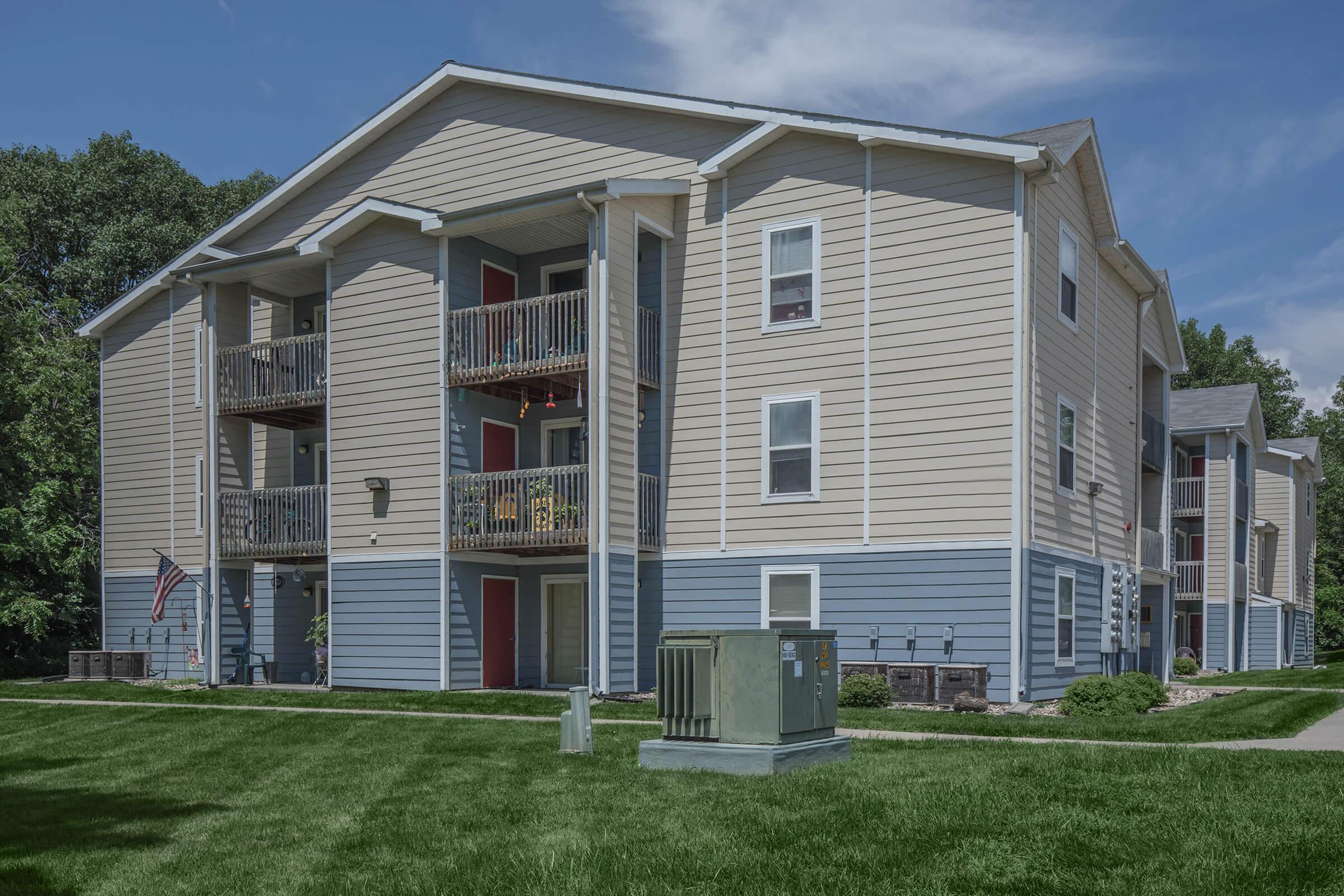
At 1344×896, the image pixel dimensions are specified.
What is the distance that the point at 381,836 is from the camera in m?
8.98

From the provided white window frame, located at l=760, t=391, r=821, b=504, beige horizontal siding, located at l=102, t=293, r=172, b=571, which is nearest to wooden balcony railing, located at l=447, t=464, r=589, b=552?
white window frame, located at l=760, t=391, r=821, b=504

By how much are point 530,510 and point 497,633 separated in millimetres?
3015

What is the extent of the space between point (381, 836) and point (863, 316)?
14.0 meters

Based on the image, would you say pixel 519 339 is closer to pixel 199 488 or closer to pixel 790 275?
pixel 790 275

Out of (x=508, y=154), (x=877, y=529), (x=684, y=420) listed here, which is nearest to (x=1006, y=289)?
(x=877, y=529)

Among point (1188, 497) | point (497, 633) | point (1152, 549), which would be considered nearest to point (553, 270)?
point (497, 633)

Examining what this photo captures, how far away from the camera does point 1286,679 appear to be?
30172mm

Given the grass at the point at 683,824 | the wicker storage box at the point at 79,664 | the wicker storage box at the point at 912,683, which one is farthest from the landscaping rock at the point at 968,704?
the wicker storage box at the point at 79,664

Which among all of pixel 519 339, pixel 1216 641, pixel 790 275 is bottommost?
pixel 1216 641

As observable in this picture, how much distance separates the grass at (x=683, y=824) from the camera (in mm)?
7488

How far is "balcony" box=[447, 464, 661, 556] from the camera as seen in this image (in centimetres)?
2166

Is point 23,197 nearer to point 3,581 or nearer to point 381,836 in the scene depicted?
point 3,581

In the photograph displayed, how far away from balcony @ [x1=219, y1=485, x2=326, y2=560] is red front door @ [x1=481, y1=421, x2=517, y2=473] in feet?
10.7

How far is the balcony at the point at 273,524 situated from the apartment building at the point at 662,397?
0.20 feet
